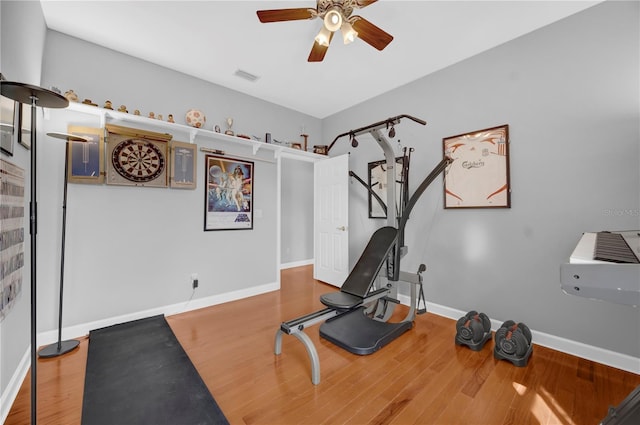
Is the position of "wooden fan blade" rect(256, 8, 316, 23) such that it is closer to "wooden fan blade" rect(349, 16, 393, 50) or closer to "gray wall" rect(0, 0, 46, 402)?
"wooden fan blade" rect(349, 16, 393, 50)

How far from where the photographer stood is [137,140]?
9.45 feet

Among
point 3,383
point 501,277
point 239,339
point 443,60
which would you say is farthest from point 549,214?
point 3,383

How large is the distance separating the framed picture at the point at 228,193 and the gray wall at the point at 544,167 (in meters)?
2.29

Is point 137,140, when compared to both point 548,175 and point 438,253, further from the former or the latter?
point 548,175

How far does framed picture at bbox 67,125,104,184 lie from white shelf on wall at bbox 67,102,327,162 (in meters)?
0.15

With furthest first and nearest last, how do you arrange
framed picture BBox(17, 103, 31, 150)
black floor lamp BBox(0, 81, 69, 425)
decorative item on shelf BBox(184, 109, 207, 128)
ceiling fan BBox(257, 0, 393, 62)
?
decorative item on shelf BBox(184, 109, 207, 128)
ceiling fan BBox(257, 0, 393, 62)
framed picture BBox(17, 103, 31, 150)
black floor lamp BBox(0, 81, 69, 425)

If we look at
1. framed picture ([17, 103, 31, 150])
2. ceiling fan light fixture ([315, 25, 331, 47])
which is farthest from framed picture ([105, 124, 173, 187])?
ceiling fan light fixture ([315, 25, 331, 47])

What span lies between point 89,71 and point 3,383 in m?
2.74

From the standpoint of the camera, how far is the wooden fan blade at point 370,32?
6.45ft

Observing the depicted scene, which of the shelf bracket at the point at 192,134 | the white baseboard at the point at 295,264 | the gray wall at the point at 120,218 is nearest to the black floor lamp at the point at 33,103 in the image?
the gray wall at the point at 120,218

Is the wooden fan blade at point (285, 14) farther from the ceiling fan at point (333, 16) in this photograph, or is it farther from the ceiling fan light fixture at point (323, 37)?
the ceiling fan light fixture at point (323, 37)

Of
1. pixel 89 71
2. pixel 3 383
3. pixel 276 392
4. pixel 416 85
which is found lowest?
pixel 276 392

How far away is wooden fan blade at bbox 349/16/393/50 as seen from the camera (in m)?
1.97

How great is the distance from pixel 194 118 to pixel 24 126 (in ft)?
5.29
